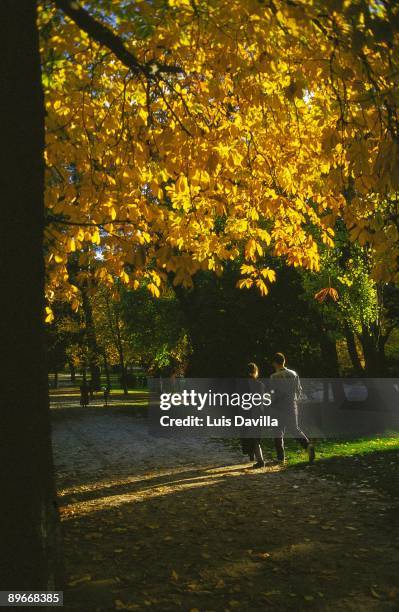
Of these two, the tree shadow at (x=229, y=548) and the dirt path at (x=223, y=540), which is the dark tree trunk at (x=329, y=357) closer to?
the dirt path at (x=223, y=540)

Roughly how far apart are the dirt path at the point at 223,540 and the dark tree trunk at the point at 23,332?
175 cm

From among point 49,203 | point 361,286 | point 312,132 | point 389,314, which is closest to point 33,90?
point 49,203

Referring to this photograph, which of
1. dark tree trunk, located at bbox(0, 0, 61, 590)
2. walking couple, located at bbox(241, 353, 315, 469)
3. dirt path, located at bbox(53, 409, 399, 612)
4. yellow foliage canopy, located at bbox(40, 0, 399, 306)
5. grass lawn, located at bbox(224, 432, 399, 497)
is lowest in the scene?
grass lawn, located at bbox(224, 432, 399, 497)

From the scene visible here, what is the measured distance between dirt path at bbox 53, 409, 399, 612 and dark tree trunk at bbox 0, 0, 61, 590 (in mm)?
1747

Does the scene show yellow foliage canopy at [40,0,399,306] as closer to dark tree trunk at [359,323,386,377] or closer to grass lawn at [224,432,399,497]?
grass lawn at [224,432,399,497]

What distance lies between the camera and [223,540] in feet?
20.2

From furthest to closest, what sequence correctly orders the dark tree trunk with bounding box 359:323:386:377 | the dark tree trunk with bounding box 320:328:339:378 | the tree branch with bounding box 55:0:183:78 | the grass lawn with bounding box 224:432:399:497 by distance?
the dark tree trunk with bounding box 320:328:339:378 → the dark tree trunk with bounding box 359:323:386:377 → the grass lawn with bounding box 224:432:399:497 → the tree branch with bounding box 55:0:183:78

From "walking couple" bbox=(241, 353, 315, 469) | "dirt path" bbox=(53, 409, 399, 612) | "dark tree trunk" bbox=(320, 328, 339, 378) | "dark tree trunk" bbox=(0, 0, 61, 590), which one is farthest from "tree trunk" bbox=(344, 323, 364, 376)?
"dark tree trunk" bbox=(0, 0, 61, 590)

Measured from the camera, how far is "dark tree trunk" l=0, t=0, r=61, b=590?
10.4 feet

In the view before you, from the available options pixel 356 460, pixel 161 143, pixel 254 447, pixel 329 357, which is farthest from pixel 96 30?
pixel 329 357

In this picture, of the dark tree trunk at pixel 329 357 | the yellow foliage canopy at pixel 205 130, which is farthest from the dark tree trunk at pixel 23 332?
the dark tree trunk at pixel 329 357

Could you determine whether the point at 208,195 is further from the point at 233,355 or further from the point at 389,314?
the point at 389,314

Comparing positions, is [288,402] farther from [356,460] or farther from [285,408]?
[356,460]

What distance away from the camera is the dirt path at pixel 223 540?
15.5ft
